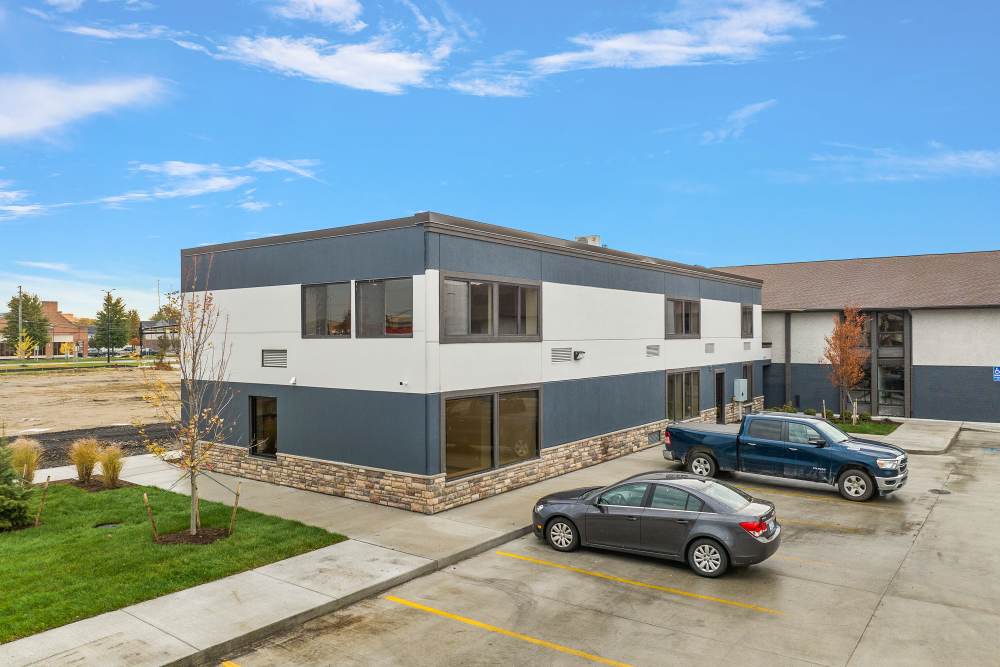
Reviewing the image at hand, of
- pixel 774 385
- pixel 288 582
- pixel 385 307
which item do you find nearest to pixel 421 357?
pixel 385 307

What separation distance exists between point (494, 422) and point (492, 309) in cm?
274

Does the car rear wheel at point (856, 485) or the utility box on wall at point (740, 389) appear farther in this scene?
the utility box on wall at point (740, 389)

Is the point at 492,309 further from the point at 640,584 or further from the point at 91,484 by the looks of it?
the point at 91,484

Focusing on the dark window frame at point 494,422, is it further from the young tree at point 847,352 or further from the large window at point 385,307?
the young tree at point 847,352

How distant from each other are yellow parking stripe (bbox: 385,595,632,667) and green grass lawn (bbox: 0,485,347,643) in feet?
9.81

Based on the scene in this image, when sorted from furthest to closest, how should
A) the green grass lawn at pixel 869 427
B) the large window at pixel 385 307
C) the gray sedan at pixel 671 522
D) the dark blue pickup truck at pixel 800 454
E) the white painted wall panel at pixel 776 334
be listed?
the white painted wall panel at pixel 776 334
the green grass lawn at pixel 869 427
the dark blue pickup truck at pixel 800 454
the large window at pixel 385 307
the gray sedan at pixel 671 522

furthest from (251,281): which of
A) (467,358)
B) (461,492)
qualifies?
(461,492)

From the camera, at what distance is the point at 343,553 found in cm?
1159

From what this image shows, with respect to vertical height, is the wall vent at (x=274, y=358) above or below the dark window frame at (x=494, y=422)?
above

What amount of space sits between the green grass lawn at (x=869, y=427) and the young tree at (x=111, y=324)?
90.6 meters

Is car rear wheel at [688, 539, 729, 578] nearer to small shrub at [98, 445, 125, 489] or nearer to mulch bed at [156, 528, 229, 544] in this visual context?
mulch bed at [156, 528, 229, 544]

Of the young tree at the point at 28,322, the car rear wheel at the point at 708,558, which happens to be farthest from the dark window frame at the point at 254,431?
the young tree at the point at 28,322

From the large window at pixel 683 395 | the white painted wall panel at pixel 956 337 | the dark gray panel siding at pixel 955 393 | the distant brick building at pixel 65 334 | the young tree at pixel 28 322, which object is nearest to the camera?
the large window at pixel 683 395

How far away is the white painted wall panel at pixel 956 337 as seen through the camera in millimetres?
29188
